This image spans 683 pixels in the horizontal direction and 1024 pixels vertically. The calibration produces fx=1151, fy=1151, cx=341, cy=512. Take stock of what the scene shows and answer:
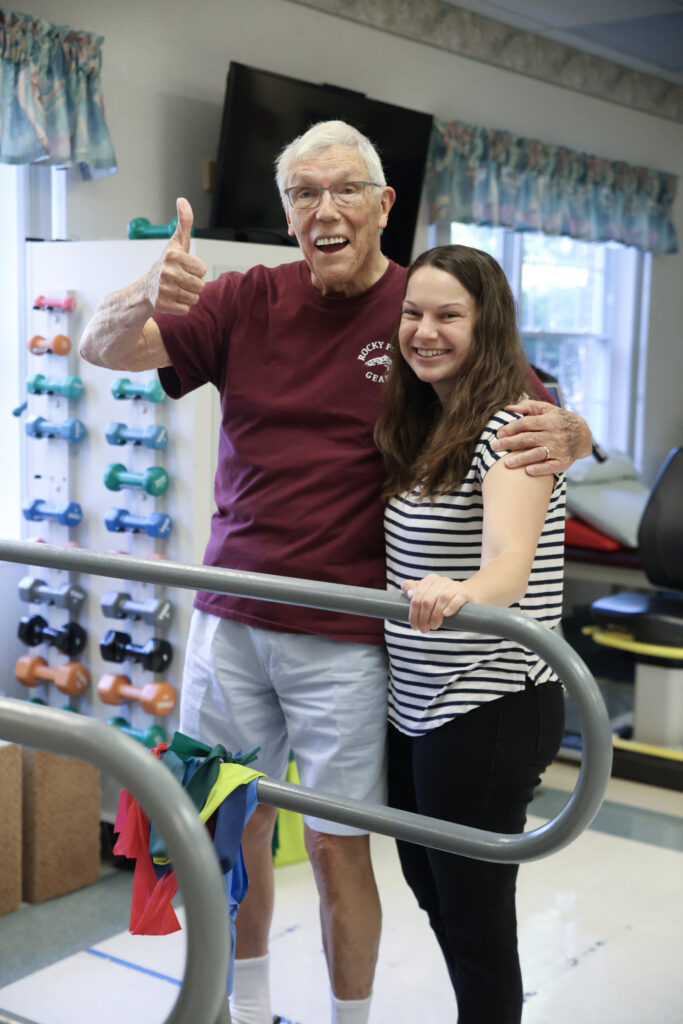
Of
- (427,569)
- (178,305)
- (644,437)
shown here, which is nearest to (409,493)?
(427,569)

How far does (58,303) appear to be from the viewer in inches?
120

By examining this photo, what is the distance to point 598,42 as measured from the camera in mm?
5969

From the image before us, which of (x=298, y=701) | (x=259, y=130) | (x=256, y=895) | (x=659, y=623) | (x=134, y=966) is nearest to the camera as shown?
(x=298, y=701)

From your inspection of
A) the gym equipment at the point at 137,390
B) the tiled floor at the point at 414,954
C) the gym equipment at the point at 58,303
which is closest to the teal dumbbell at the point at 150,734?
the tiled floor at the point at 414,954

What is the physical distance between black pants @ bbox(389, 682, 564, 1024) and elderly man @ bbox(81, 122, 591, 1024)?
201 millimetres

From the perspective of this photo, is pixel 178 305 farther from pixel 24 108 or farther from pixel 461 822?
pixel 24 108

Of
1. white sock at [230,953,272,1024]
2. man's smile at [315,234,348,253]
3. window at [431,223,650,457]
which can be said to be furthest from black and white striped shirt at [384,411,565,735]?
window at [431,223,650,457]

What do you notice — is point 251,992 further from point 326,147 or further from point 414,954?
point 326,147

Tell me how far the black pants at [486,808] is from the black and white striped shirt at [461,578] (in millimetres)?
27

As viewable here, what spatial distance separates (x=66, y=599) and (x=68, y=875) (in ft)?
2.35

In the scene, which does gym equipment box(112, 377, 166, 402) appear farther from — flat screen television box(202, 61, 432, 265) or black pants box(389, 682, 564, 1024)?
black pants box(389, 682, 564, 1024)

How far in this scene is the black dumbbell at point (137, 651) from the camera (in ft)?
9.66

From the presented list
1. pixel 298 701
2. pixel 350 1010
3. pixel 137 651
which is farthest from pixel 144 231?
pixel 350 1010

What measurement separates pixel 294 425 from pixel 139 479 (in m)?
1.20
